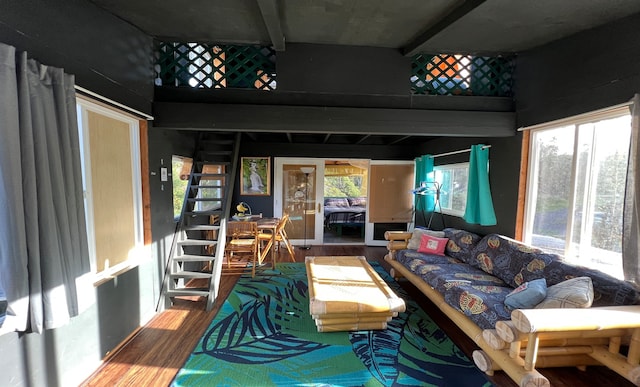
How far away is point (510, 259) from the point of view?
2.59 m

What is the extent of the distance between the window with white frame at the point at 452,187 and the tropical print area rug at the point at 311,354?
191 cm

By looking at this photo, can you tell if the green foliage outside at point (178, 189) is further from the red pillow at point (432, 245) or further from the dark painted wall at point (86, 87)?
the red pillow at point (432, 245)

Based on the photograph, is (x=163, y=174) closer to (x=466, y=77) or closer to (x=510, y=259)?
(x=466, y=77)

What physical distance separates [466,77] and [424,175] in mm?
1953

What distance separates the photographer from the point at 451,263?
10.2 feet

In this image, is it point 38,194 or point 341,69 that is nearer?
point 38,194

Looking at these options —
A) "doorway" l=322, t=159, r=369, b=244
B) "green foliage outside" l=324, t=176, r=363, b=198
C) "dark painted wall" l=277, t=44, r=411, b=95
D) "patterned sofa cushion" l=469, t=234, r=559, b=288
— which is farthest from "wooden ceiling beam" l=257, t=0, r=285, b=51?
"green foliage outside" l=324, t=176, r=363, b=198

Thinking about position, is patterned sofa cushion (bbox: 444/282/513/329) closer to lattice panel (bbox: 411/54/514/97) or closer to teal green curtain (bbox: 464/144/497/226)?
teal green curtain (bbox: 464/144/497/226)

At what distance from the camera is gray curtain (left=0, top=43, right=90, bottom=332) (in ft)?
4.06

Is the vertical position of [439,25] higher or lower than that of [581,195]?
higher

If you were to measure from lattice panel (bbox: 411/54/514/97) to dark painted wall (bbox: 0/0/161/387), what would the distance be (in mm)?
2786

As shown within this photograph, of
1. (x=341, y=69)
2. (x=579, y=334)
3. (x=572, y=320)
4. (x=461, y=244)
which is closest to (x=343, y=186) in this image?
(x=461, y=244)

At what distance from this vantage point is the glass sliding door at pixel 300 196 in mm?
5383

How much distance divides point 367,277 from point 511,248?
4.89 ft
